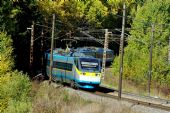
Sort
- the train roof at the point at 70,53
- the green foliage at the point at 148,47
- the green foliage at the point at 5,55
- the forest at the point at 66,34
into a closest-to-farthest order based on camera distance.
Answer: the forest at the point at 66,34, the green foliage at the point at 5,55, the train roof at the point at 70,53, the green foliage at the point at 148,47

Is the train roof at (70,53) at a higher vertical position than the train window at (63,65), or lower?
higher

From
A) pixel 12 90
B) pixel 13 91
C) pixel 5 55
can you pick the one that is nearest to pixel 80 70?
pixel 5 55

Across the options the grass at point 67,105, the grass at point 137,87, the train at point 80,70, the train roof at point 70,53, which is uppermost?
the train roof at point 70,53

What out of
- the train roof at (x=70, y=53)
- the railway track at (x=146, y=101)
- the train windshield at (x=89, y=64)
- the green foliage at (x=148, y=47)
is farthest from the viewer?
the green foliage at (x=148, y=47)

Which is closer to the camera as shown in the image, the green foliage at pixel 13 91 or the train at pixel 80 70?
the green foliage at pixel 13 91

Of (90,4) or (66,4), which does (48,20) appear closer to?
(66,4)

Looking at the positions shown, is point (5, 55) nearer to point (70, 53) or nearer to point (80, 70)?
point (80, 70)

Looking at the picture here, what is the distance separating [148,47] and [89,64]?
22657 mm

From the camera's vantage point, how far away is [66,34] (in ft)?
204

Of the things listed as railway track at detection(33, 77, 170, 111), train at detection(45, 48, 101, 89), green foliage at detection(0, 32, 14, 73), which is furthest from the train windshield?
green foliage at detection(0, 32, 14, 73)

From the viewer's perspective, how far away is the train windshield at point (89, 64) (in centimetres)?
4000

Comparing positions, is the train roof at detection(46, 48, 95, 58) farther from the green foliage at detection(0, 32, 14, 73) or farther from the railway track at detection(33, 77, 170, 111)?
the green foliage at detection(0, 32, 14, 73)

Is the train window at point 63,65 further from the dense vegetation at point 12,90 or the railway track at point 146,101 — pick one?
the dense vegetation at point 12,90

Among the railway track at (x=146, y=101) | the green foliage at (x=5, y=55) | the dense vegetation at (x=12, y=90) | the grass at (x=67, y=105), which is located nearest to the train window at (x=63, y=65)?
the railway track at (x=146, y=101)
